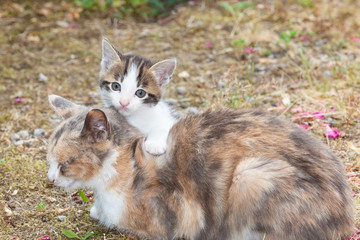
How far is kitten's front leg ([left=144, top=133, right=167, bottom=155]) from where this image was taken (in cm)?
383

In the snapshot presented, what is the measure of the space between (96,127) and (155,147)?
21.2 inches

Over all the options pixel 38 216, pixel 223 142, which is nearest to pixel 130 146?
pixel 223 142

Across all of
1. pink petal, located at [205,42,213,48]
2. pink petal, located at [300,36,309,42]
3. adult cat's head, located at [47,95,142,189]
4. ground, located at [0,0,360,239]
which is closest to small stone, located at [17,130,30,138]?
ground, located at [0,0,360,239]

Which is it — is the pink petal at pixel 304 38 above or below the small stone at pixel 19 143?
above

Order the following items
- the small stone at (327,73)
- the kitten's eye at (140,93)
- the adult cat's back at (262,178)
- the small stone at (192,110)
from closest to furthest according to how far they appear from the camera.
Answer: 1. the adult cat's back at (262,178)
2. the kitten's eye at (140,93)
3. the small stone at (192,110)
4. the small stone at (327,73)

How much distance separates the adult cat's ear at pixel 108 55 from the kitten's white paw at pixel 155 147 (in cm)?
126

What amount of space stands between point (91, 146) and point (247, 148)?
1.17 m

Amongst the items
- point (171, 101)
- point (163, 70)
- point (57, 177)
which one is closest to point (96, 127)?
point (57, 177)

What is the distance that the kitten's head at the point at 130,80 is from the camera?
14.9 ft

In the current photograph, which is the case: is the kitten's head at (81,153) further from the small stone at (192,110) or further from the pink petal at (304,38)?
the pink petal at (304,38)

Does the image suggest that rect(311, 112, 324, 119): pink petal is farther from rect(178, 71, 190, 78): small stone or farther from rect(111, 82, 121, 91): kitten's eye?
rect(111, 82, 121, 91): kitten's eye

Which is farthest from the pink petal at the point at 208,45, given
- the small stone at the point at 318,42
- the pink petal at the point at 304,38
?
the small stone at the point at 318,42

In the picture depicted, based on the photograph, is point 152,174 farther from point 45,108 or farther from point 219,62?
point 219,62

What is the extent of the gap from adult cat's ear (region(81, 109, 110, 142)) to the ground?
35.6 inches
